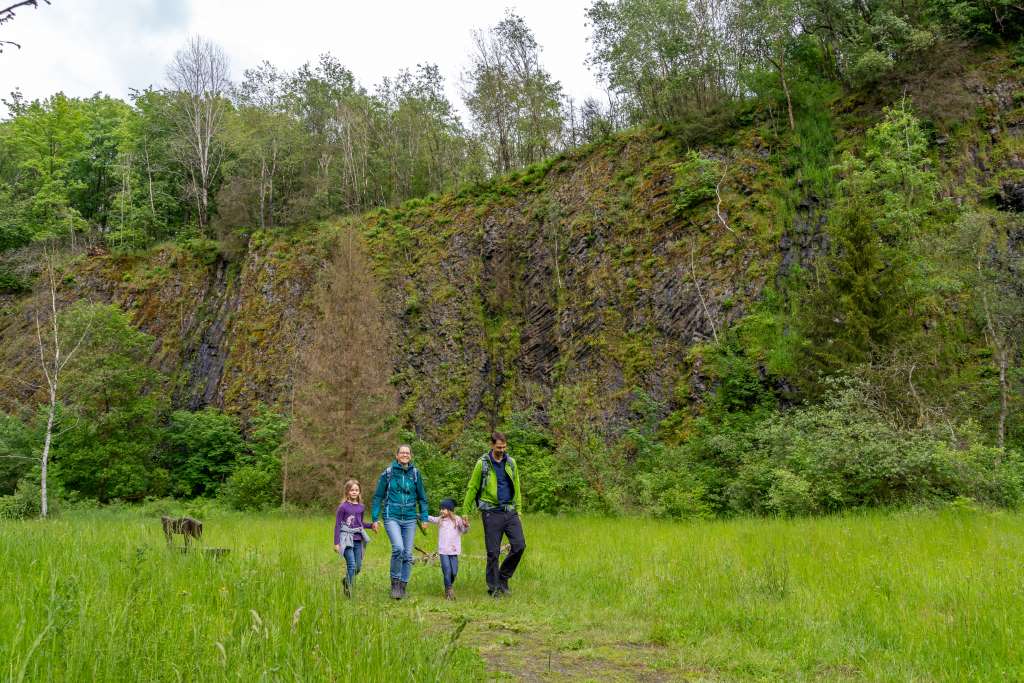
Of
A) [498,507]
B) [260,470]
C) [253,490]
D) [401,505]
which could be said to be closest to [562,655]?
[498,507]

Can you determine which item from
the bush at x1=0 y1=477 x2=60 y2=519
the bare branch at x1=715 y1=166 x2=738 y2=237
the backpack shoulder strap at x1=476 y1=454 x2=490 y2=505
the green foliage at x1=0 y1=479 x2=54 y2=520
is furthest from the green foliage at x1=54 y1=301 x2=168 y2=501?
the bare branch at x1=715 y1=166 x2=738 y2=237

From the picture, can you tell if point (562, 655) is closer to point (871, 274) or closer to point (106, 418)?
point (871, 274)

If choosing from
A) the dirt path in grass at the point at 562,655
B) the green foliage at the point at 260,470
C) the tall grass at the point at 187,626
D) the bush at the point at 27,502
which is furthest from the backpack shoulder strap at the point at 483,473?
the bush at the point at 27,502

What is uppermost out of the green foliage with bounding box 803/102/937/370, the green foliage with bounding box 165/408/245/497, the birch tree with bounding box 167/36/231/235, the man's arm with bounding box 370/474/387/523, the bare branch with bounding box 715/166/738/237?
the birch tree with bounding box 167/36/231/235

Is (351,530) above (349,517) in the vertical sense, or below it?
below

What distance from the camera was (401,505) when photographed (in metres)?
8.50

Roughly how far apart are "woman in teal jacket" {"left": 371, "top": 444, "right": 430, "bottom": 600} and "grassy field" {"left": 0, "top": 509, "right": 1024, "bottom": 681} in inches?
27.9

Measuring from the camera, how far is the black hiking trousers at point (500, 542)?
844 cm

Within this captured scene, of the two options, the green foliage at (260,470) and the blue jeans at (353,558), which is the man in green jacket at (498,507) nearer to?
the blue jeans at (353,558)

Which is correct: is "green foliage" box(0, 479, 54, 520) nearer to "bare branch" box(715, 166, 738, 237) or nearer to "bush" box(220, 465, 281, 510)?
"bush" box(220, 465, 281, 510)

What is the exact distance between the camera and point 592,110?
40969 millimetres

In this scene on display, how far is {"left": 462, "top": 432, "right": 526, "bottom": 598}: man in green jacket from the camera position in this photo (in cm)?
848

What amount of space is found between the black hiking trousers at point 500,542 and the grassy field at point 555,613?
0.97 ft

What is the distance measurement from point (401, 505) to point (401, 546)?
0.54m
